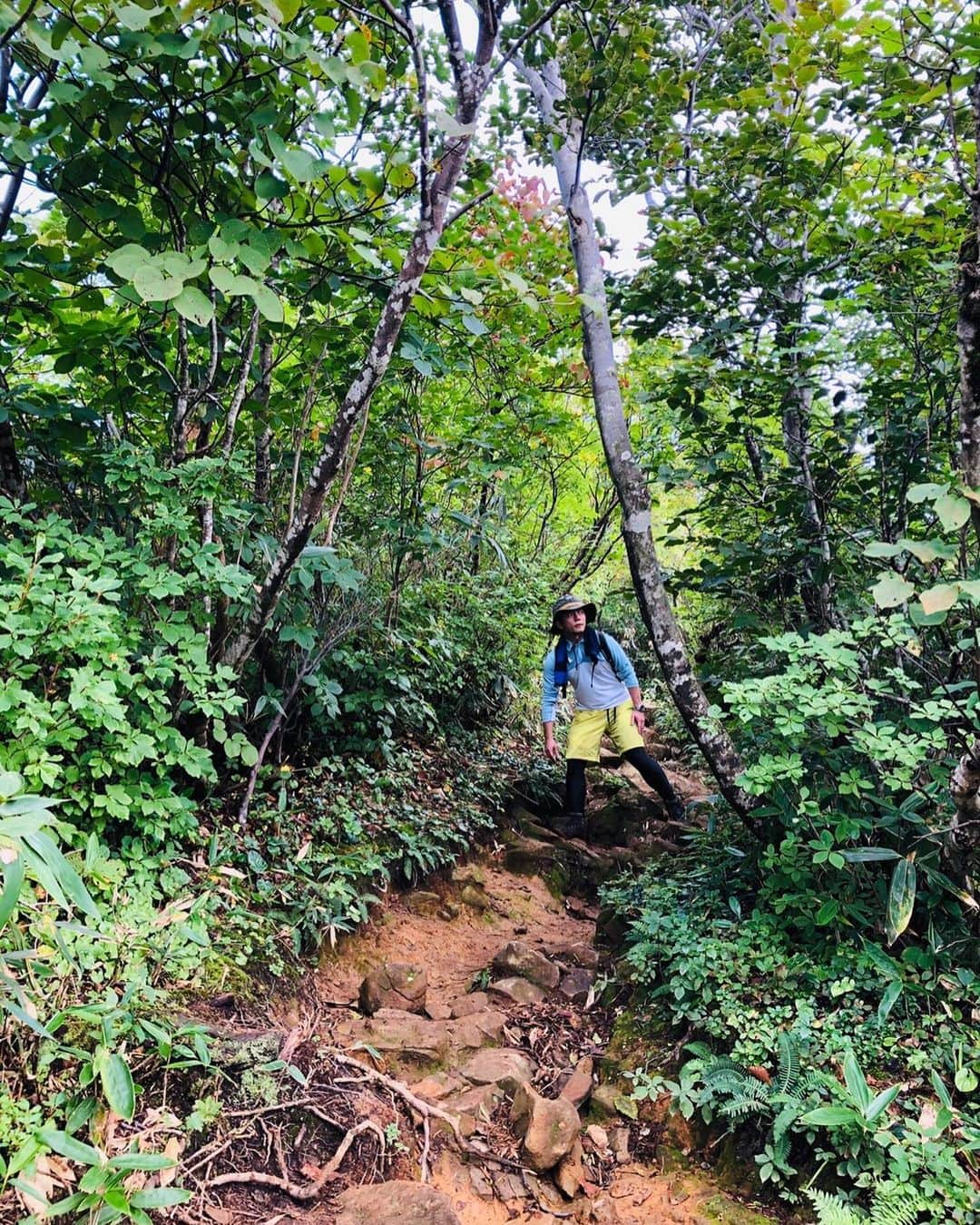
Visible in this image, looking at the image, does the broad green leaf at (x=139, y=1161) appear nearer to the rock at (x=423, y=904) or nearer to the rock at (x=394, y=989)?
the rock at (x=394, y=989)

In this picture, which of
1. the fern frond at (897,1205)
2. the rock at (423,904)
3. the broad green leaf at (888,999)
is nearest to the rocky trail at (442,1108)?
the rock at (423,904)

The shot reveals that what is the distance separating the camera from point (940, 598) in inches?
81.4

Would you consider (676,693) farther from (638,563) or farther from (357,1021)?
(357,1021)

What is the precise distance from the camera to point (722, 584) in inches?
183

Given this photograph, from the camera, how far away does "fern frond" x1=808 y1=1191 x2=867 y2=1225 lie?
2076 mm

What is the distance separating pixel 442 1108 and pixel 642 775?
323 cm

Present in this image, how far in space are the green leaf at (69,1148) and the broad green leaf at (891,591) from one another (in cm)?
275

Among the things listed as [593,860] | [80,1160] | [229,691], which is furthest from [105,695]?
[593,860]

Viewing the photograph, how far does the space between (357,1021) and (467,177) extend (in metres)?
4.73

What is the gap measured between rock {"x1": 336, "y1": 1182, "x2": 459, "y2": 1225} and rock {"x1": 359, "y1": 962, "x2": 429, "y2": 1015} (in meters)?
1.13

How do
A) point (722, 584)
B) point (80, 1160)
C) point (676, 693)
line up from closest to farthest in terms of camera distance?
point (80, 1160) → point (676, 693) → point (722, 584)

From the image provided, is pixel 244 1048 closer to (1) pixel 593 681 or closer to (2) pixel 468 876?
(2) pixel 468 876

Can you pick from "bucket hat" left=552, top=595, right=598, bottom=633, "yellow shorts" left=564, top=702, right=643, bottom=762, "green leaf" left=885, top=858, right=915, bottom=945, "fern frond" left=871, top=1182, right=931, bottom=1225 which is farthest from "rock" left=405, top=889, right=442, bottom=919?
"fern frond" left=871, top=1182, right=931, bottom=1225

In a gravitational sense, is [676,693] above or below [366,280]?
below
